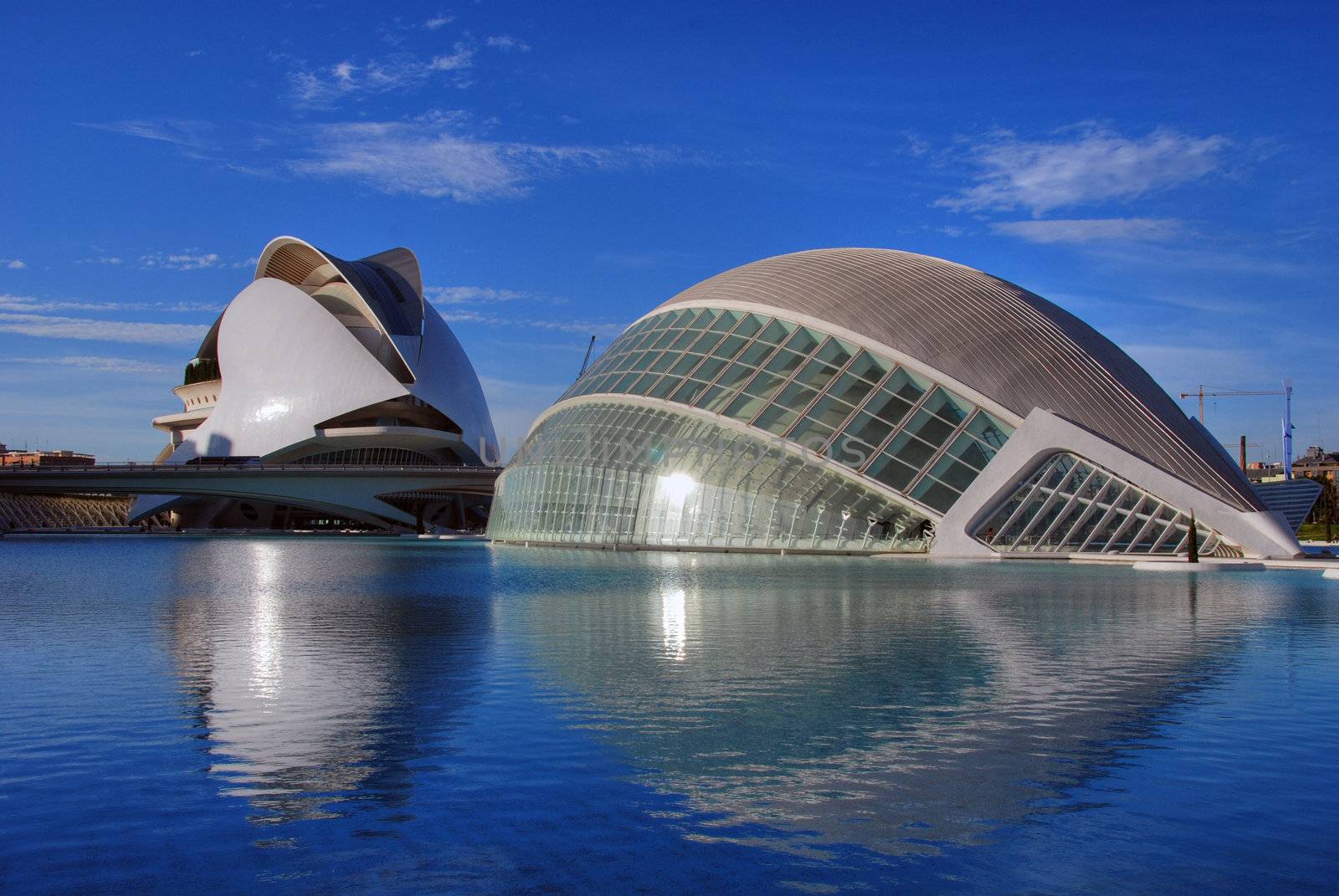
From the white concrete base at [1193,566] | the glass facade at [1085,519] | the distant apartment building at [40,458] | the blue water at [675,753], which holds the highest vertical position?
the distant apartment building at [40,458]

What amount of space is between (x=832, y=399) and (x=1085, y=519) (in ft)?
26.2

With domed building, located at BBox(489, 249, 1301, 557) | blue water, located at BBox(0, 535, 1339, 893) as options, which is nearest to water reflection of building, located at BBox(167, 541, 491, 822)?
blue water, located at BBox(0, 535, 1339, 893)

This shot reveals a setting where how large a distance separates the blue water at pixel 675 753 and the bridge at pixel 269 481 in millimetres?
67047

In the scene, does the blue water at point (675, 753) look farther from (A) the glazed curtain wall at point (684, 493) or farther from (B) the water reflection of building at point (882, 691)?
(A) the glazed curtain wall at point (684, 493)

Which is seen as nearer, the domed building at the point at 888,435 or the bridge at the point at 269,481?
the domed building at the point at 888,435

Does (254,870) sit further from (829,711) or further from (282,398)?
(282,398)

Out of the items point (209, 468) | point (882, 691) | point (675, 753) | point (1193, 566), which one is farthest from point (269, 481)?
point (675, 753)

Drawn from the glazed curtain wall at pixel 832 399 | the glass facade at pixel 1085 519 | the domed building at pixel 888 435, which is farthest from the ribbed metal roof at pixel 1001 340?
the glass facade at pixel 1085 519

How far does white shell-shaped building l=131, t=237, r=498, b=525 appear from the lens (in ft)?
292

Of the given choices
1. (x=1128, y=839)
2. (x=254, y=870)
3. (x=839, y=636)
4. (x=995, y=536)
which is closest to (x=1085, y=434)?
(x=995, y=536)

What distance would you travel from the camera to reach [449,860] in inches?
224

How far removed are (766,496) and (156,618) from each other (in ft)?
69.1

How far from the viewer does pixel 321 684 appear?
35.9ft

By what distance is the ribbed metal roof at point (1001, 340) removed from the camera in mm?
31953
